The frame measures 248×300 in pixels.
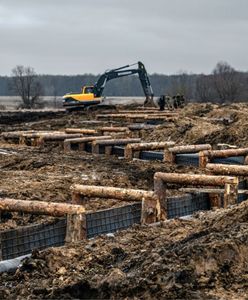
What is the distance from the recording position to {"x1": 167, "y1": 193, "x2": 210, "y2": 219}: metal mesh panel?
8.02 m

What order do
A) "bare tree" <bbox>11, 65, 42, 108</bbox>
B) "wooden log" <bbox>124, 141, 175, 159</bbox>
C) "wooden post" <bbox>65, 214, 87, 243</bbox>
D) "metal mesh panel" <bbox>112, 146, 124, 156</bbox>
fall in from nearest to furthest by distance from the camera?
"wooden post" <bbox>65, 214, 87, 243</bbox> < "wooden log" <bbox>124, 141, 175, 159</bbox> < "metal mesh panel" <bbox>112, 146, 124, 156</bbox> < "bare tree" <bbox>11, 65, 42, 108</bbox>

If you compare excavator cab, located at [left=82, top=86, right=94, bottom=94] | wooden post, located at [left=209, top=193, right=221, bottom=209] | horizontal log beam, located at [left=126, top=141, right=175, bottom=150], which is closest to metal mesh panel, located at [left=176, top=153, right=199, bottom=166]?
horizontal log beam, located at [left=126, top=141, right=175, bottom=150]

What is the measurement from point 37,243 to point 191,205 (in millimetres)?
2497

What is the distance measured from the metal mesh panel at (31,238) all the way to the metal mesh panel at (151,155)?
7.53 meters

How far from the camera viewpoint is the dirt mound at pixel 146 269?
4.33m

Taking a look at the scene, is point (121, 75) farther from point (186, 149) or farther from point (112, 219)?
point (112, 219)

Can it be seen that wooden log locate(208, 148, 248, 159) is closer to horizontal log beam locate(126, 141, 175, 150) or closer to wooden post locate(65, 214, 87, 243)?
horizontal log beam locate(126, 141, 175, 150)

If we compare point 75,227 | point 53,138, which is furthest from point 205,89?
point 75,227

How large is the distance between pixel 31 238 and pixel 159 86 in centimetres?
14134

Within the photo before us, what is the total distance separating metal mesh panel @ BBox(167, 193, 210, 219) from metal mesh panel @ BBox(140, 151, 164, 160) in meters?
5.56

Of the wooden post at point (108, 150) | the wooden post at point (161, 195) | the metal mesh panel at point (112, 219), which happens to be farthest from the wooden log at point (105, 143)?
the metal mesh panel at point (112, 219)

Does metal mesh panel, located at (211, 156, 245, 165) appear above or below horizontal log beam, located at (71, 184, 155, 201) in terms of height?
below

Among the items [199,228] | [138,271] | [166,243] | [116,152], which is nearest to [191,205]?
[199,228]

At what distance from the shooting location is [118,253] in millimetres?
5547
